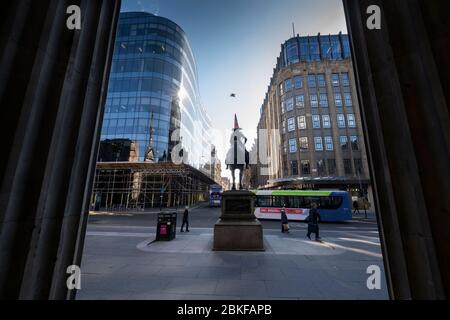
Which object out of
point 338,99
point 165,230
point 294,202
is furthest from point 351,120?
point 165,230

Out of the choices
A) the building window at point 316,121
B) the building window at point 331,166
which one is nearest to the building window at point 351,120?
the building window at point 316,121

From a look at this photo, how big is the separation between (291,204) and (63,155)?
19.4m

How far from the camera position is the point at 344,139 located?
31469 millimetres

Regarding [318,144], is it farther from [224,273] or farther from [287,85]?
[224,273]

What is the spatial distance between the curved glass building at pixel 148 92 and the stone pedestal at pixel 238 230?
26.0m

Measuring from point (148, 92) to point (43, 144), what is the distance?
36.6 meters

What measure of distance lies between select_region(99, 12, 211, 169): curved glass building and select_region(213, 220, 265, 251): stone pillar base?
1039 inches

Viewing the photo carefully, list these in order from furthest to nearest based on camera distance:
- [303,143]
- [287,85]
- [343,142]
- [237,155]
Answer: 1. [287,85]
2. [303,143]
3. [343,142]
4. [237,155]

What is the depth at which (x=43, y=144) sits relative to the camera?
2.05 meters

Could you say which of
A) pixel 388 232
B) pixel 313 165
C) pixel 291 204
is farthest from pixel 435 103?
pixel 313 165

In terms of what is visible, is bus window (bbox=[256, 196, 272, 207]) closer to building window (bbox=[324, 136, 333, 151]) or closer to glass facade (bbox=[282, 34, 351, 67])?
building window (bbox=[324, 136, 333, 151])

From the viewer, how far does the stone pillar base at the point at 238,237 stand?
7461 millimetres
